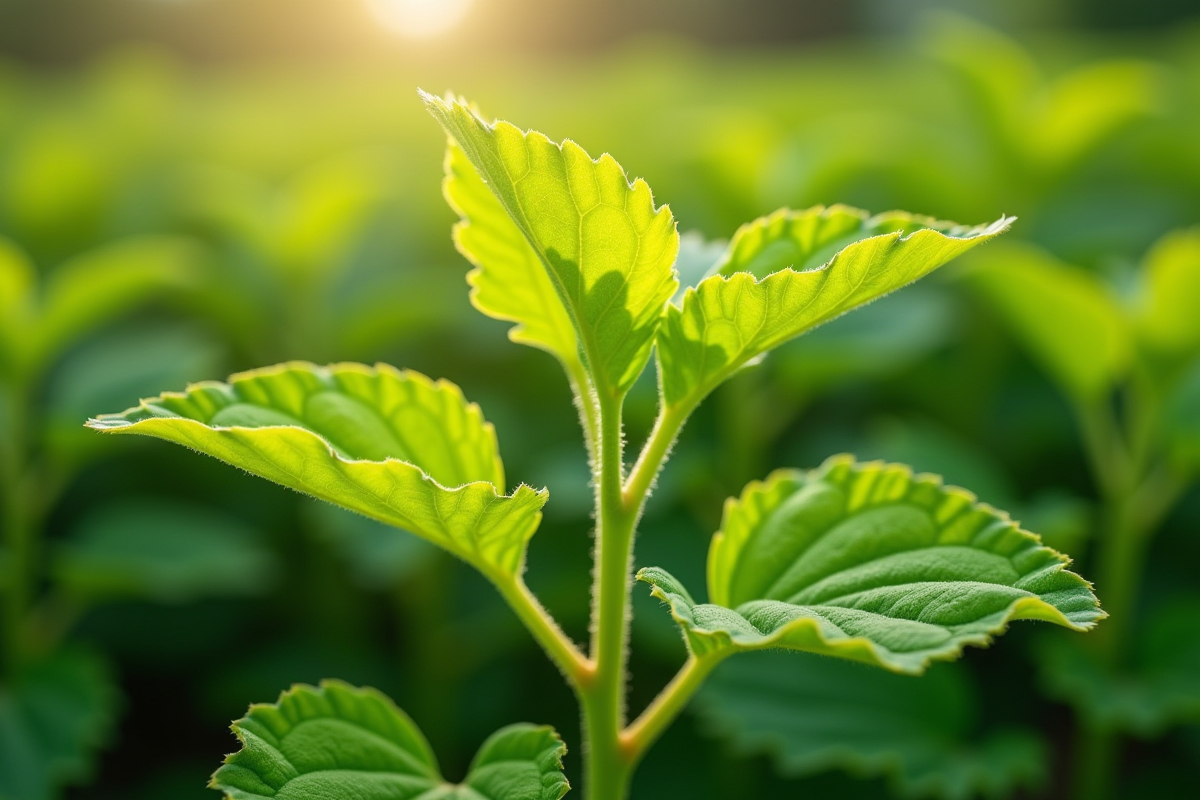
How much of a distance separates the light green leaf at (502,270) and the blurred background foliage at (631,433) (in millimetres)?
220

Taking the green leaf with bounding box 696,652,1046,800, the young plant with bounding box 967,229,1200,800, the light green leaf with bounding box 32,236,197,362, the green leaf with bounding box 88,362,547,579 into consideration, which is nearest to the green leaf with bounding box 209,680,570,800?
the green leaf with bounding box 88,362,547,579

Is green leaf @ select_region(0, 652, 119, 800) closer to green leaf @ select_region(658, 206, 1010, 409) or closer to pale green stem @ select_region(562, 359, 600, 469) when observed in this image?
pale green stem @ select_region(562, 359, 600, 469)

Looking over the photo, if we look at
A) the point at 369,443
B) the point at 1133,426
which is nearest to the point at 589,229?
the point at 369,443

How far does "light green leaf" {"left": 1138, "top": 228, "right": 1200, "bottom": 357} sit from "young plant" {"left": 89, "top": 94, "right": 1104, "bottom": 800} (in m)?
0.88

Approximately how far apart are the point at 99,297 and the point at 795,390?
1222 mm

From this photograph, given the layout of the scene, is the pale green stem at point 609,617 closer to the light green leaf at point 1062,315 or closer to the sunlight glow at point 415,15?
the light green leaf at point 1062,315

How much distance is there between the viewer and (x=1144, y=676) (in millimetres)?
1696

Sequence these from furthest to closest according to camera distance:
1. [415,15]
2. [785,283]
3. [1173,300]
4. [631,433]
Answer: [415,15] < [631,433] < [1173,300] < [785,283]

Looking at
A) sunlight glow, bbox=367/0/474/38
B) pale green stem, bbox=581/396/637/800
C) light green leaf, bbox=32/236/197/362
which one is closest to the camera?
pale green stem, bbox=581/396/637/800

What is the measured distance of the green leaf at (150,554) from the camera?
71.8 inches

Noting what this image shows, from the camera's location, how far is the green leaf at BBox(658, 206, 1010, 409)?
0.76 metres

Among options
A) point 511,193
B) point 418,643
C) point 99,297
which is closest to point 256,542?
point 418,643

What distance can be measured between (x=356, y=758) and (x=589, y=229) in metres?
0.46

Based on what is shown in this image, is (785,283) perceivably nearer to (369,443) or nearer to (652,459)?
(652,459)
